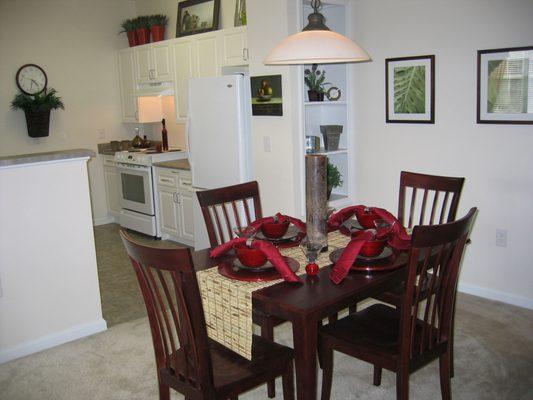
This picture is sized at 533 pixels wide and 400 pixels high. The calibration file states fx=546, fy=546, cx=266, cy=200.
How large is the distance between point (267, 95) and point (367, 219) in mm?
1708

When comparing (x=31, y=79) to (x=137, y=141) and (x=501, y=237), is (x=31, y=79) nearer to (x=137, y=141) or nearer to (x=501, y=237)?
(x=137, y=141)

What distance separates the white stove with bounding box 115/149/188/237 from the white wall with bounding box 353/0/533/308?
2.44 meters

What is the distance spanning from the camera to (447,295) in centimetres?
220

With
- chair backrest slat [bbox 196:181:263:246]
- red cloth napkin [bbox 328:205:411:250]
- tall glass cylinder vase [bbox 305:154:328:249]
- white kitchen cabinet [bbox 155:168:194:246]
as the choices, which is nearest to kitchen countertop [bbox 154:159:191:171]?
white kitchen cabinet [bbox 155:168:194:246]

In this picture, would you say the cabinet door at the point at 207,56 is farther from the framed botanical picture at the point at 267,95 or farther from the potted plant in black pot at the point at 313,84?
the potted plant in black pot at the point at 313,84

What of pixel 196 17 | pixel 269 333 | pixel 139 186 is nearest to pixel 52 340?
pixel 269 333

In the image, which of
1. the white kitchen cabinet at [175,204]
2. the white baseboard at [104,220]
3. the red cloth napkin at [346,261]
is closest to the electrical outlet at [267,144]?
the white kitchen cabinet at [175,204]

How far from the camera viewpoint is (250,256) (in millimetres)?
2160

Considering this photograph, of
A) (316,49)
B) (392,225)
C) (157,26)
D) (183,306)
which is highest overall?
(157,26)

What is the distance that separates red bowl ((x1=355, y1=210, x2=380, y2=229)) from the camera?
269 centimetres

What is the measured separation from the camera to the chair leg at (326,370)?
95.0 inches

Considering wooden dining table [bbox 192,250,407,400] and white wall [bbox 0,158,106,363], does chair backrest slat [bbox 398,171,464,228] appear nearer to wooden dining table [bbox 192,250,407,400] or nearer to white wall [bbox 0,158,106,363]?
wooden dining table [bbox 192,250,407,400]

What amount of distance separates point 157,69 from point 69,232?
2987 millimetres

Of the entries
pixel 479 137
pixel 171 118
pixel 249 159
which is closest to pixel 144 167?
pixel 171 118
